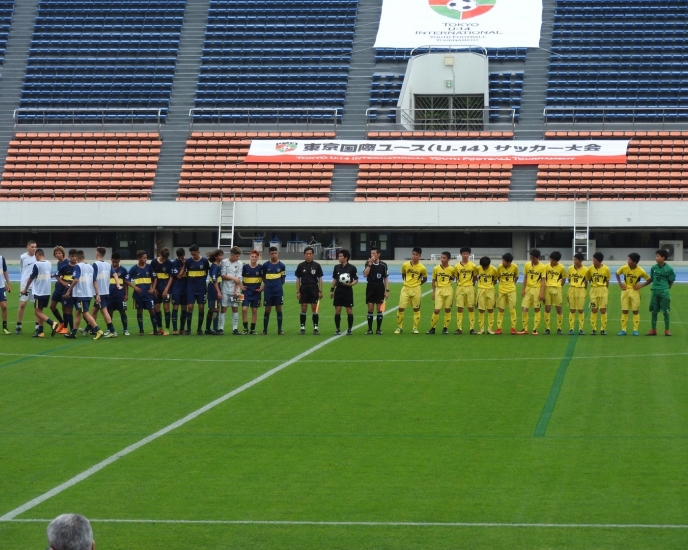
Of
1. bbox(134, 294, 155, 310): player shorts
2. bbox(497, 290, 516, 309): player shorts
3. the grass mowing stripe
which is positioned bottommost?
the grass mowing stripe

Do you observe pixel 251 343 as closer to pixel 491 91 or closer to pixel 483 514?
pixel 483 514

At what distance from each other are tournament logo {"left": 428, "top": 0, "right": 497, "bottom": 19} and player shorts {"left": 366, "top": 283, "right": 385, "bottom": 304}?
36.8 metres

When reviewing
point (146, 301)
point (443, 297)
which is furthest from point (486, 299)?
point (146, 301)

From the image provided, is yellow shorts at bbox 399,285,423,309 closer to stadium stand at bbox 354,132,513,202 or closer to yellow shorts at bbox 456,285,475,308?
yellow shorts at bbox 456,285,475,308

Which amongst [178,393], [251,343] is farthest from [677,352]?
[178,393]

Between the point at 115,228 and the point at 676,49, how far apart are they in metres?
29.0

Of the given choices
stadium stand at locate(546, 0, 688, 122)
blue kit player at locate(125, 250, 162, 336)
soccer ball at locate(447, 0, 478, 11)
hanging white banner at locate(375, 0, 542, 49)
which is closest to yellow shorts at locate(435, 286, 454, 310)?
blue kit player at locate(125, 250, 162, 336)

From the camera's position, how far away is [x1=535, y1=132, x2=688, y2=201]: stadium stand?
4725 cm

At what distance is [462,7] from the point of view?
56094 millimetres

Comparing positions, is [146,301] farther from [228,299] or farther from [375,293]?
[375,293]

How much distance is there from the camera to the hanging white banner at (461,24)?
178 feet

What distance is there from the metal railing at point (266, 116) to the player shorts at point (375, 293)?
30.9 m

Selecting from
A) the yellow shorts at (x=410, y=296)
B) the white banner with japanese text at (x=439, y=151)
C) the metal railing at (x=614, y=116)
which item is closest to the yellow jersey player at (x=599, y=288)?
the yellow shorts at (x=410, y=296)

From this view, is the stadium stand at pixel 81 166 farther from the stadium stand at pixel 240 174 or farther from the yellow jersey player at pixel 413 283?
the yellow jersey player at pixel 413 283
